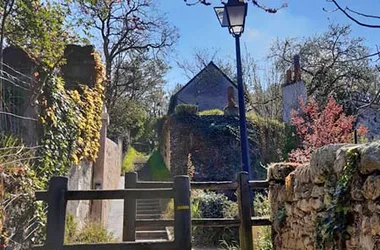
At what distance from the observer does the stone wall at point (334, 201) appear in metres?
2.14

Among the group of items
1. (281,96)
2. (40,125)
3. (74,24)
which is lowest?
(40,125)

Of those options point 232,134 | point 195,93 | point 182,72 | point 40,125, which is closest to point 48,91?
point 40,125

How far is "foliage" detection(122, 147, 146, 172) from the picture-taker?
899 inches

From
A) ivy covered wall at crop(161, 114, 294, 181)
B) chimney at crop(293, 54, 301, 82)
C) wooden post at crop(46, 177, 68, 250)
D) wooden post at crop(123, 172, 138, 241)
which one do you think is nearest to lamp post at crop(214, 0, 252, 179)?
wooden post at crop(123, 172, 138, 241)

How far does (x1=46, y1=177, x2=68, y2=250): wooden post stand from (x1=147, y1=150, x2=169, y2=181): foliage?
15416 mm

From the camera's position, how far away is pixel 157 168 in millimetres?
22578

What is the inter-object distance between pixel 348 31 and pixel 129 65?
10845 millimetres

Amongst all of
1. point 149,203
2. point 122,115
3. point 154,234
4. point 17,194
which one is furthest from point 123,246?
point 122,115

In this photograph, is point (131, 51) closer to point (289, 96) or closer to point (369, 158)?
point (289, 96)

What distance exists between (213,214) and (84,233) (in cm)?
335

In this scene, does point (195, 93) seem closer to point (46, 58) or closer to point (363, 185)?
point (46, 58)

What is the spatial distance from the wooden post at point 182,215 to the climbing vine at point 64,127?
2.53 metres

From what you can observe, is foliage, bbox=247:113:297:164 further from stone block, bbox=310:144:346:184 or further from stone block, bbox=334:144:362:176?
stone block, bbox=334:144:362:176

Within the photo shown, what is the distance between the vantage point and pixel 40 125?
5.52 meters
